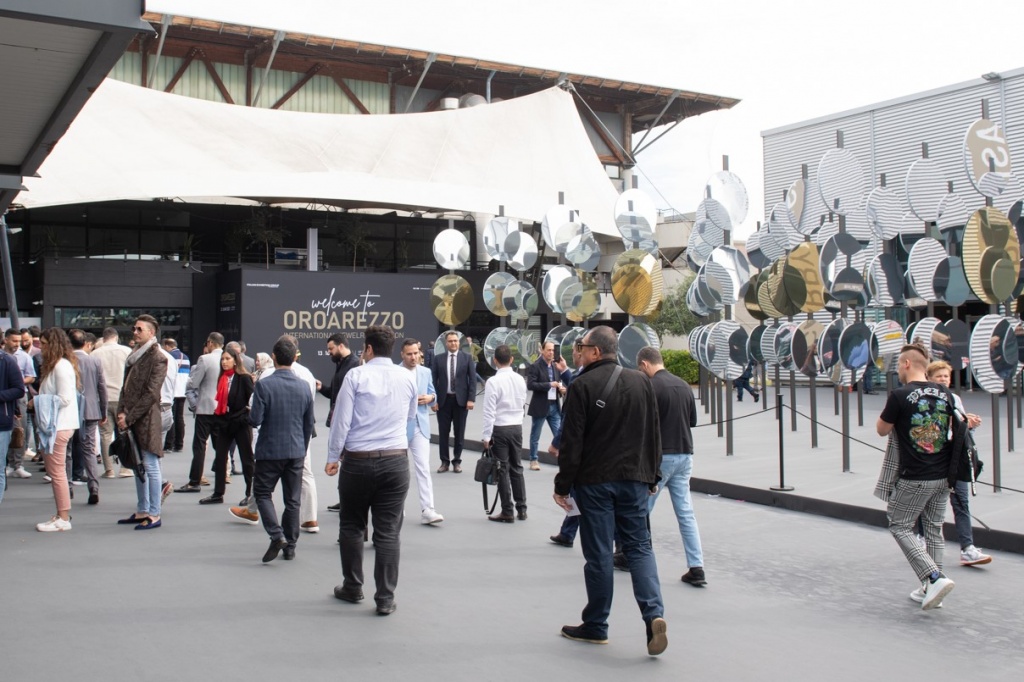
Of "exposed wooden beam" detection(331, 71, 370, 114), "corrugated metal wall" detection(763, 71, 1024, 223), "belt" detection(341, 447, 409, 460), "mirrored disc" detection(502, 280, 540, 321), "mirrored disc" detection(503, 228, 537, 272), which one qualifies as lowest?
"belt" detection(341, 447, 409, 460)

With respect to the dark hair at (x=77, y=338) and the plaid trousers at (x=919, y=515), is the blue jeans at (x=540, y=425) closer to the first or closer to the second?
the dark hair at (x=77, y=338)

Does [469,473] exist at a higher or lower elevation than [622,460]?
lower

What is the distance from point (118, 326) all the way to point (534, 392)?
72.8 ft

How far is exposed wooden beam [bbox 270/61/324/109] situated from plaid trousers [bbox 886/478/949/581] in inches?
1628

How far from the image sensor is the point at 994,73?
83.8ft

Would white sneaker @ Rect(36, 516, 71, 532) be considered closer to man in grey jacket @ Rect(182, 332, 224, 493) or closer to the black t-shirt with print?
man in grey jacket @ Rect(182, 332, 224, 493)

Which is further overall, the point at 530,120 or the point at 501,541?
the point at 530,120

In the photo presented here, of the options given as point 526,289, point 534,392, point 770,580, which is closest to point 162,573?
point 770,580

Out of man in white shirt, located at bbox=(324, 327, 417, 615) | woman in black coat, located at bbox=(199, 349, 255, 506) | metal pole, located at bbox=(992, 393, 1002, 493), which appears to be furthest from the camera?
metal pole, located at bbox=(992, 393, 1002, 493)

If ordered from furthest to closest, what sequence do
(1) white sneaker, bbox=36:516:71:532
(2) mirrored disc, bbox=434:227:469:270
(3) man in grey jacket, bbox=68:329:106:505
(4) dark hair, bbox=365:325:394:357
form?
1. (2) mirrored disc, bbox=434:227:469:270
2. (3) man in grey jacket, bbox=68:329:106:505
3. (1) white sneaker, bbox=36:516:71:532
4. (4) dark hair, bbox=365:325:394:357

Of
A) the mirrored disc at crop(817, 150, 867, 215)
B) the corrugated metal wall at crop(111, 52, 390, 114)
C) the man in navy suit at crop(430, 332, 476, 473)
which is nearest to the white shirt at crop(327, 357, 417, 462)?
the man in navy suit at crop(430, 332, 476, 473)

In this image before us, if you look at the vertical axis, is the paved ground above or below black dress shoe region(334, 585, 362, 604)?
below

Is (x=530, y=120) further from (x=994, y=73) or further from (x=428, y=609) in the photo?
(x=428, y=609)

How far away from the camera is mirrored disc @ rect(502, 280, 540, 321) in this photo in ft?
64.5
